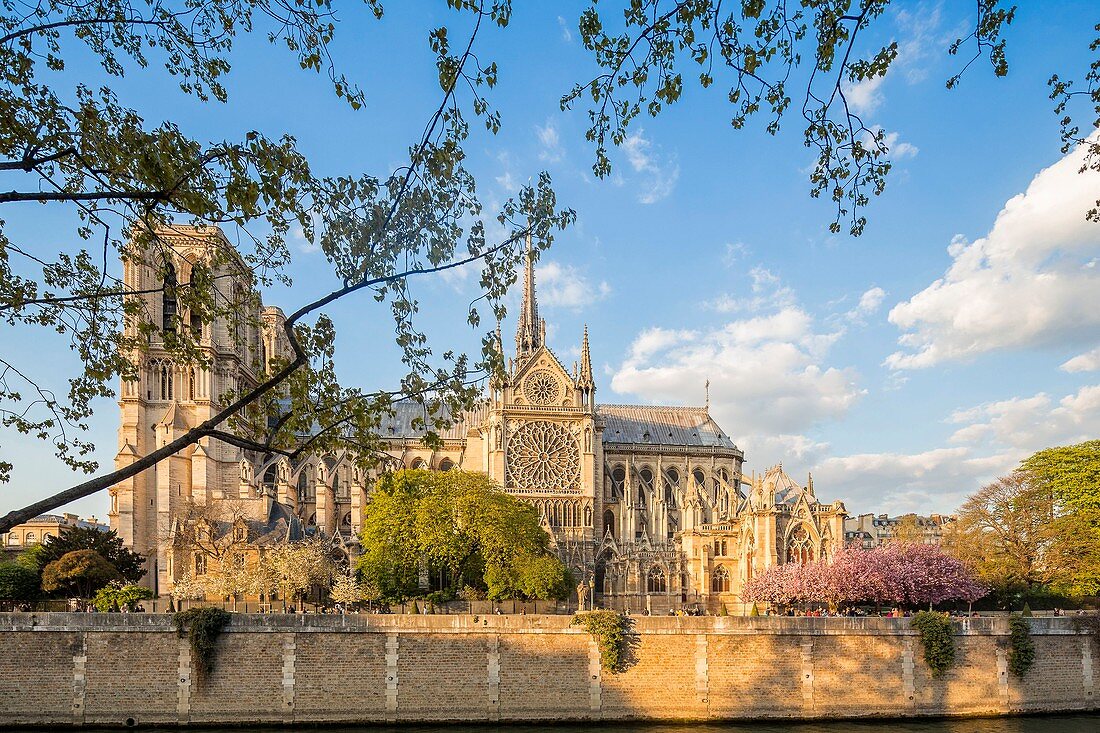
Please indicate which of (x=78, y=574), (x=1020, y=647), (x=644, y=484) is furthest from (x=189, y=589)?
(x=1020, y=647)

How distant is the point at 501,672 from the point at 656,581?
30.7m

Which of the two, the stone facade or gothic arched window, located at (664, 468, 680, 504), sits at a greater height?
gothic arched window, located at (664, 468, 680, 504)

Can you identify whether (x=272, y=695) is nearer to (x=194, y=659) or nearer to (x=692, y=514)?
(x=194, y=659)

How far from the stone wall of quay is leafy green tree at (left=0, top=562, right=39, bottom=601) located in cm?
1701

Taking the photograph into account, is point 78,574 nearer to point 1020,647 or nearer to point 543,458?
point 543,458

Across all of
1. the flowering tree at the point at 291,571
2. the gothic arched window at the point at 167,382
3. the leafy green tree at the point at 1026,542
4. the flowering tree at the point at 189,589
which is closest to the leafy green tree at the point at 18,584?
the flowering tree at the point at 189,589

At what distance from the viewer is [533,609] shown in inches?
1647

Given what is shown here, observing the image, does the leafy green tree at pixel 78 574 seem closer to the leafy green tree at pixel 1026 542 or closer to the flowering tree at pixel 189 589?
the flowering tree at pixel 189 589

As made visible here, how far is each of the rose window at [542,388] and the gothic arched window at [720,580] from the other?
16595 mm

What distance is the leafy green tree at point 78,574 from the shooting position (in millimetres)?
42000

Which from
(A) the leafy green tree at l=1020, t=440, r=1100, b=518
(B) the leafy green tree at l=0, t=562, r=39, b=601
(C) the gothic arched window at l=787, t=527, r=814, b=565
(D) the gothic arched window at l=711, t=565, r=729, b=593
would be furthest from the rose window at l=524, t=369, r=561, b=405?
(B) the leafy green tree at l=0, t=562, r=39, b=601

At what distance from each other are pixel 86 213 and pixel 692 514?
2158 inches

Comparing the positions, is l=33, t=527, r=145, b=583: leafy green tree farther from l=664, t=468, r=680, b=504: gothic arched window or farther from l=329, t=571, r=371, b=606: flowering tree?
l=664, t=468, r=680, b=504: gothic arched window

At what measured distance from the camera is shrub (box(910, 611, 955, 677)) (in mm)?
32375
